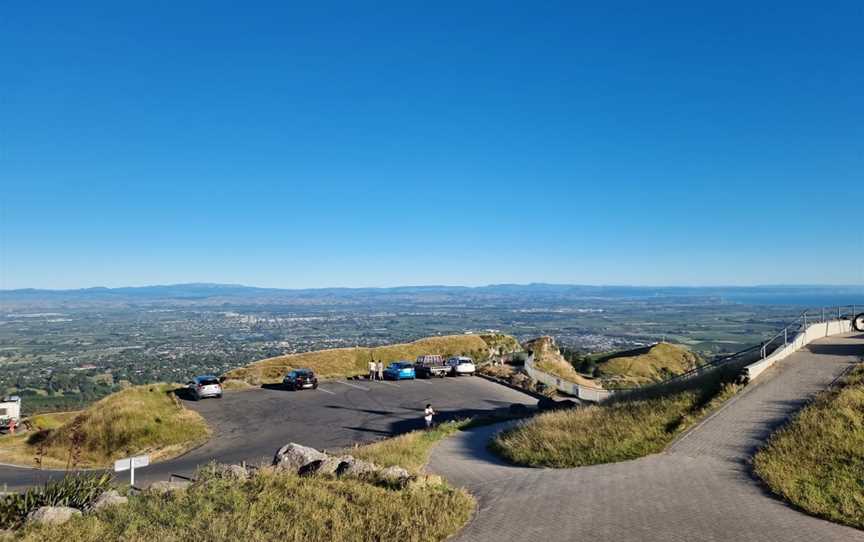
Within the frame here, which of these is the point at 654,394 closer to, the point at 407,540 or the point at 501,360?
the point at 407,540

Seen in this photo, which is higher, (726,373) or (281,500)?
(726,373)

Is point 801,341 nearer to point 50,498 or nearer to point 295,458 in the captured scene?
point 295,458

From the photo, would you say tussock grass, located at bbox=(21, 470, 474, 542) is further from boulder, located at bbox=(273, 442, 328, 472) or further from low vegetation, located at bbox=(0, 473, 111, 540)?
boulder, located at bbox=(273, 442, 328, 472)

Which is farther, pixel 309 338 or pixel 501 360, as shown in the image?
pixel 309 338

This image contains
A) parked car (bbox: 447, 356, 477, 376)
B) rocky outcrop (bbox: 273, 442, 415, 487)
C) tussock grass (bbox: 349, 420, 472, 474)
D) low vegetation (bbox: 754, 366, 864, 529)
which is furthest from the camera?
parked car (bbox: 447, 356, 477, 376)

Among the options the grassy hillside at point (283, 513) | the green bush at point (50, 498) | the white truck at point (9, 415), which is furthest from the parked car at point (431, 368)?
the green bush at point (50, 498)

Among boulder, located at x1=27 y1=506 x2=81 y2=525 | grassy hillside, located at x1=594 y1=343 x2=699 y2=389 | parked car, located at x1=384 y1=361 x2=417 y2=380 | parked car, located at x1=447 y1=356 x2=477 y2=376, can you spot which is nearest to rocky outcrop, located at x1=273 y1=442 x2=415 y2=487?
boulder, located at x1=27 y1=506 x2=81 y2=525

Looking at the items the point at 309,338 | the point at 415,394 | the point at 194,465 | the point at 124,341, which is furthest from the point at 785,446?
the point at 124,341

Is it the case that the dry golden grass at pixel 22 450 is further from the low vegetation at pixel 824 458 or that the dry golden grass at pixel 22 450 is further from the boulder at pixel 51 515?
the low vegetation at pixel 824 458
